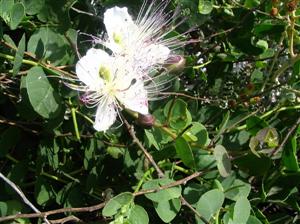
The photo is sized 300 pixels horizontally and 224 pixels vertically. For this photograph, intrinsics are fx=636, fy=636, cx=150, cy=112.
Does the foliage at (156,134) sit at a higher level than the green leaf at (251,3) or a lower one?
lower

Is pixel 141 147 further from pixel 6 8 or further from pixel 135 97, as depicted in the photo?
pixel 6 8

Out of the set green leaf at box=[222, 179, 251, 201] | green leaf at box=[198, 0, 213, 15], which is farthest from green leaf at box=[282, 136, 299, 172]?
green leaf at box=[198, 0, 213, 15]

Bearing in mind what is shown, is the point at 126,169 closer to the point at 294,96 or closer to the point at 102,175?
the point at 102,175

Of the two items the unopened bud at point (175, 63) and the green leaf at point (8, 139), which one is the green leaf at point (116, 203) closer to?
the unopened bud at point (175, 63)

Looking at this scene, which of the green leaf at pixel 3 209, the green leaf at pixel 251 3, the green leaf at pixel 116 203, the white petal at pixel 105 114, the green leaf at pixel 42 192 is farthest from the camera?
the green leaf at pixel 251 3

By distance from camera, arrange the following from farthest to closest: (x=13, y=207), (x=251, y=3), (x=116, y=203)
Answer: (x=251, y=3) → (x=13, y=207) → (x=116, y=203)

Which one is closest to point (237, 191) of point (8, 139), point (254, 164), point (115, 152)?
point (254, 164)

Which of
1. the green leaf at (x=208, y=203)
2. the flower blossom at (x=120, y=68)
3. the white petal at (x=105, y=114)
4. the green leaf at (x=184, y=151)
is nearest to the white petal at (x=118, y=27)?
the flower blossom at (x=120, y=68)
